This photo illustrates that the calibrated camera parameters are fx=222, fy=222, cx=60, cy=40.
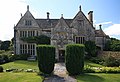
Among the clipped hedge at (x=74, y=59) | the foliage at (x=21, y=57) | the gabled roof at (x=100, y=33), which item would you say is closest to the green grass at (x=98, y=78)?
the clipped hedge at (x=74, y=59)

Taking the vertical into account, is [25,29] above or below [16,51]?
above

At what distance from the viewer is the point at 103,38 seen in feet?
167

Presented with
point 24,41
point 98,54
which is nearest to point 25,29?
point 24,41

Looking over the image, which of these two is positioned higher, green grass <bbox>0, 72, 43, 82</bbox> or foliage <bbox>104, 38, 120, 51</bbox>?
foliage <bbox>104, 38, 120, 51</bbox>

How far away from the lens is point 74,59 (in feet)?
102

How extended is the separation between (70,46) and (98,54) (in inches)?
703

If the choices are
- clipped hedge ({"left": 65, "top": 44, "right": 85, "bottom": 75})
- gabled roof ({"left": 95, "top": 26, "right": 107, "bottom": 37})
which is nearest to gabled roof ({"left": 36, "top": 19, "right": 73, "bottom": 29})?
gabled roof ({"left": 95, "top": 26, "right": 107, "bottom": 37})

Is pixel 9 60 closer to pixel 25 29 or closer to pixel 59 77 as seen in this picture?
pixel 25 29

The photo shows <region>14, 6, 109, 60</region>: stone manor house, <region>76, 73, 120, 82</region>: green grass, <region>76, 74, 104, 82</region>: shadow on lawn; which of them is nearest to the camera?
<region>76, 74, 104, 82</region>: shadow on lawn

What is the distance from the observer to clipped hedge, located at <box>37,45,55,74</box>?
30953 mm

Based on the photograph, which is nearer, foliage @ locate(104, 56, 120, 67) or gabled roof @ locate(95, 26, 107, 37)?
foliage @ locate(104, 56, 120, 67)

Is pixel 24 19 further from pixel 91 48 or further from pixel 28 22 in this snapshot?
pixel 91 48

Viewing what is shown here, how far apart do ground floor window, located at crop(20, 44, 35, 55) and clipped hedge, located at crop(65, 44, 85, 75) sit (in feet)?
61.8

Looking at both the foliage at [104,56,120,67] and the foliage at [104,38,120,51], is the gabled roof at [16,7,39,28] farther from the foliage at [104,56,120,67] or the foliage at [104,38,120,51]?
the foliage at [104,56,120,67]
